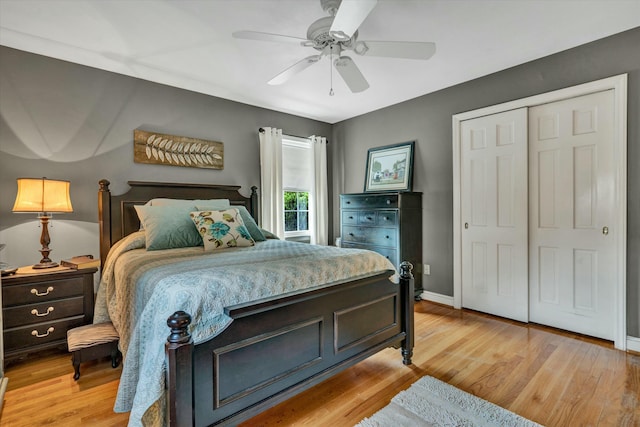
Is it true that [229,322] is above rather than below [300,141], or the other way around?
below

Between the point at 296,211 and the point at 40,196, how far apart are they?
282 cm

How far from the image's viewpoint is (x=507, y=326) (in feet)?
9.64

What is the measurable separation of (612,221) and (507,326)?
124 cm

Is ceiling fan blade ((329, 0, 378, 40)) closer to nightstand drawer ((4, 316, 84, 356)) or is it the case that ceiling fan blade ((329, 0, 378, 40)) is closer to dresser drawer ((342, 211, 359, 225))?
dresser drawer ((342, 211, 359, 225))

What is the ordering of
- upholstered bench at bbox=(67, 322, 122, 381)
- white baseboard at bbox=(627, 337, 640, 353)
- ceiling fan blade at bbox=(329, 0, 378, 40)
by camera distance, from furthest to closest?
white baseboard at bbox=(627, 337, 640, 353)
upholstered bench at bbox=(67, 322, 122, 381)
ceiling fan blade at bbox=(329, 0, 378, 40)

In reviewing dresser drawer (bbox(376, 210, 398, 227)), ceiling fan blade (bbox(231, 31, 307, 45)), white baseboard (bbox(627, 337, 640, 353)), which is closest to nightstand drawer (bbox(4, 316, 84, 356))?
ceiling fan blade (bbox(231, 31, 307, 45))

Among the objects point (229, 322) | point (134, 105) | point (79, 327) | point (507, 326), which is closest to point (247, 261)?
point (229, 322)

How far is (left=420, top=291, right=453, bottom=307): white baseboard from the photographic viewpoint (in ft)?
11.7

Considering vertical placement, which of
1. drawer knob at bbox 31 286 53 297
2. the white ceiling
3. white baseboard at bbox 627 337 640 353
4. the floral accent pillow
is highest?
the white ceiling

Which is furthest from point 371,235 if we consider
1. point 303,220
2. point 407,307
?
point 407,307

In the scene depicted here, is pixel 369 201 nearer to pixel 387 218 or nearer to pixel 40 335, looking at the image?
pixel 387 218

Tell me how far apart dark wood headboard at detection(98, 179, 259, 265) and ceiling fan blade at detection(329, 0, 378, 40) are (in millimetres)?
2326

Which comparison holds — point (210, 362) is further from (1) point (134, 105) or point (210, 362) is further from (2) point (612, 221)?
(2) point (612, 221)

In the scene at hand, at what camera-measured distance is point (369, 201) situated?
3791 millimetres
